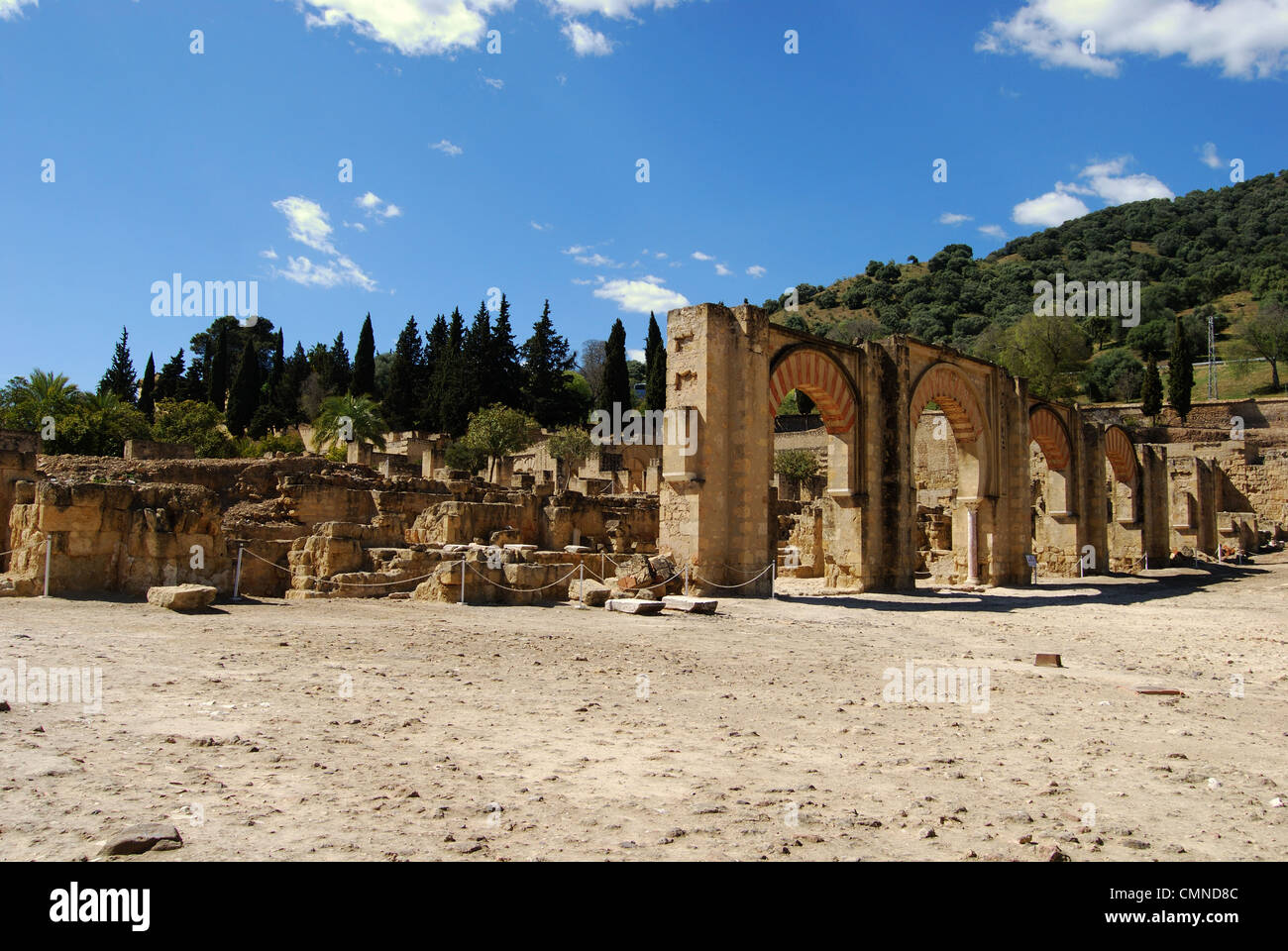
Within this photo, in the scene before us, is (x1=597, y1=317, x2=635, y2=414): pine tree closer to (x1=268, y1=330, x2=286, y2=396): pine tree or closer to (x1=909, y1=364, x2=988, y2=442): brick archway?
(x1=268, y1=330, x2=286, y2=396): pine tree

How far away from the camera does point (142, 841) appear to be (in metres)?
2.75

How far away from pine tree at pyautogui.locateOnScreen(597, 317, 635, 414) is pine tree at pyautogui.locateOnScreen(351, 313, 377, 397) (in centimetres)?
1538

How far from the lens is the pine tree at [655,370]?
47625mm

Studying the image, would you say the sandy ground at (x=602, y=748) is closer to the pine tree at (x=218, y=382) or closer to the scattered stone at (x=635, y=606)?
the scattered stone at (x=635, y=606)

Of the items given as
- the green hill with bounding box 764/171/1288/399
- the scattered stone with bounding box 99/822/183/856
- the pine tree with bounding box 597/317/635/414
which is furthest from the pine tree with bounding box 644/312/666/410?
the scattered stone with bounding box 99/822/183/856

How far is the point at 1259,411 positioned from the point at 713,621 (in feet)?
159

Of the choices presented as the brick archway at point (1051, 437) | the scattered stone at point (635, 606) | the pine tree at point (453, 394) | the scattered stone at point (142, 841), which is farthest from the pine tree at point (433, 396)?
the scattered stone at point (142, 841)

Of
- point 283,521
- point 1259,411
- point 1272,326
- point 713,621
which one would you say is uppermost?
point 1272,326

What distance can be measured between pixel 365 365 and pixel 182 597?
4825cm

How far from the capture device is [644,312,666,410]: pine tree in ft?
156

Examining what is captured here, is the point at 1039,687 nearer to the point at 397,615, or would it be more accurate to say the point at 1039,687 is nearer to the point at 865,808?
the point at 865,808

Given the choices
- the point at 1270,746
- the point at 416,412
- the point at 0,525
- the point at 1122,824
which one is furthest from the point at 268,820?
the point at 416,412

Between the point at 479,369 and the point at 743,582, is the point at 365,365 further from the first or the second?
the point at 743,582

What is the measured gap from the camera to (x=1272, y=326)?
2056 inches
